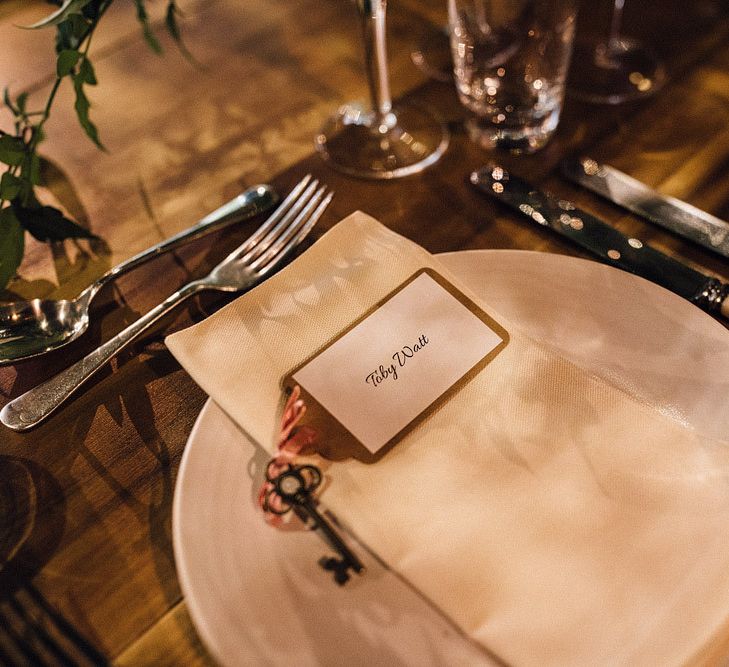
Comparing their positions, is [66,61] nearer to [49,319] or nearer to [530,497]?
[49,319]

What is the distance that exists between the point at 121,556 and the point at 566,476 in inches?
11.4

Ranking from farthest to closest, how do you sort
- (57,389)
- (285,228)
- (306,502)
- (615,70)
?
(615,70)
(285,228)
(57,389)
(306,502)

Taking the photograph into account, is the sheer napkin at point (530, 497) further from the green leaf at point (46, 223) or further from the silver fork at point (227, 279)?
the green leaf at point (46, 223)

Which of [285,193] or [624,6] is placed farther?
[624,6]

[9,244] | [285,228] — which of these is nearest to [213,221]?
[285,228]

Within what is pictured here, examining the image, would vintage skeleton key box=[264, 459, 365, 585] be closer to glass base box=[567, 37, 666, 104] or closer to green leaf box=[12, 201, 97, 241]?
green leaf box=[12, 201, 97, 241]

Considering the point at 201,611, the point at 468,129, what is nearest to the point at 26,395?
the point at 201,611

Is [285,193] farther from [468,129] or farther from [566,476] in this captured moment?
[566,476]

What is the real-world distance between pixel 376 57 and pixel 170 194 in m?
0.27

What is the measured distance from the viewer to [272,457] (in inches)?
15.9

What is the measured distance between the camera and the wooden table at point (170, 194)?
429 millimetres

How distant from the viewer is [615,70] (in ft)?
2.69

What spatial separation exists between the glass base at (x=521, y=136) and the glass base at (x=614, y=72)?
9cm

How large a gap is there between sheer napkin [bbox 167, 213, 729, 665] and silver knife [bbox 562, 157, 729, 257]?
238 mm
